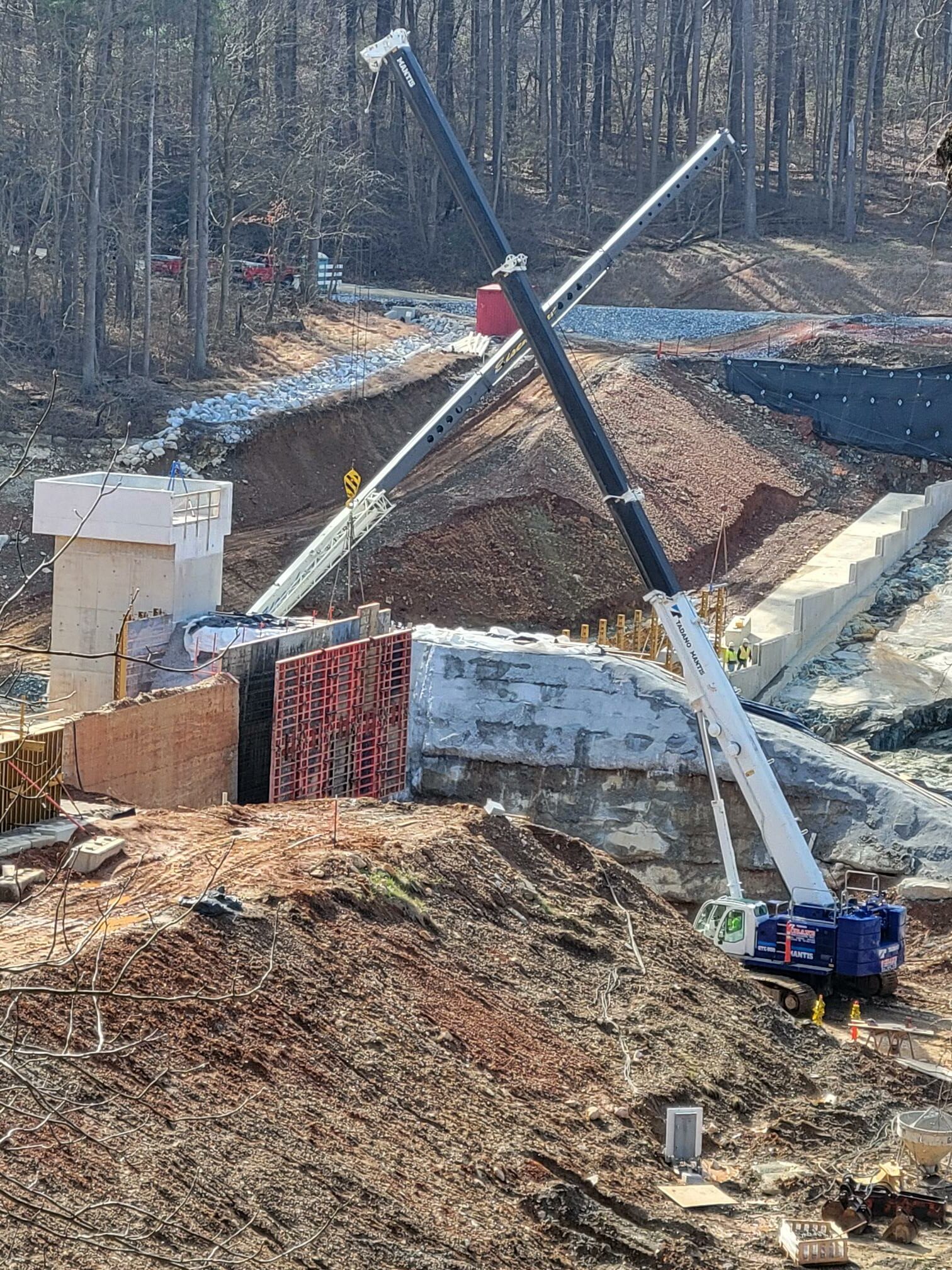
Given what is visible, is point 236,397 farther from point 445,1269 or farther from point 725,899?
point 445,1269

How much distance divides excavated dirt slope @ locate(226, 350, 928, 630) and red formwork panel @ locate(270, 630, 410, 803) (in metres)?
6.70

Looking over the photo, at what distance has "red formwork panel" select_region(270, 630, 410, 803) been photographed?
26.1 meters

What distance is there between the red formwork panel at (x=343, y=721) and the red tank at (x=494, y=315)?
25.5m

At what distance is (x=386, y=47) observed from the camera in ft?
86.0

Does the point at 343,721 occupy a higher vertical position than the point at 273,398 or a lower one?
lower

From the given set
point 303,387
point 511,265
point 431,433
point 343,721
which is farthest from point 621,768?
point 303,387

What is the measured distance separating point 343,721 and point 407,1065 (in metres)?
11.6

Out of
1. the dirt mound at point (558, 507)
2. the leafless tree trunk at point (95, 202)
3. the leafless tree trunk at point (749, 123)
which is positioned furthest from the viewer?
the leafless tree trunk at point (749, 123)

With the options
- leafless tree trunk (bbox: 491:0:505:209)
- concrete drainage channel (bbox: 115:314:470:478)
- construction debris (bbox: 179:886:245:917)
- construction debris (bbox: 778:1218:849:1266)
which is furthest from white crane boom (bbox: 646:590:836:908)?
leafless tree trunk (bbox: 491:0:505:209)

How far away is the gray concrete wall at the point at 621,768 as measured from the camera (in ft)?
94.4

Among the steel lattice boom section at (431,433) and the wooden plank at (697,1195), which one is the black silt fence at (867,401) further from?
the wooden plank at (697,1195)

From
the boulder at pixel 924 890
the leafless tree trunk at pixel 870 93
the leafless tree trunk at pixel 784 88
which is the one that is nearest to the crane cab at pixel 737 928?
the boulder at pixel 924 890

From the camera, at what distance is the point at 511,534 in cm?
4156

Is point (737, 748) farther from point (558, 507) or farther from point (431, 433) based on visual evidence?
point (558, 507)
